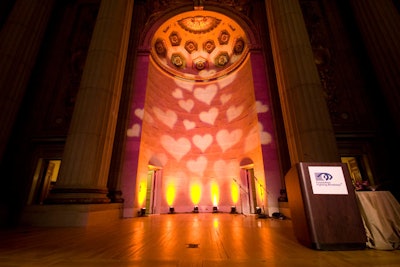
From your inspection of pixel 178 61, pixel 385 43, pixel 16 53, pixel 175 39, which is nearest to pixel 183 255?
pixel 16 53

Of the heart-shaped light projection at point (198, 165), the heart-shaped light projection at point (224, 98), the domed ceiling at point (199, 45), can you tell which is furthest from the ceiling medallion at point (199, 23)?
the heart-shaped light projection at point (198, 165)

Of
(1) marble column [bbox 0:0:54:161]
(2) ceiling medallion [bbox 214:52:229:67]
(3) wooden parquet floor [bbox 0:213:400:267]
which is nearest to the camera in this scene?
(3) wooden parquet floor [bbox 0:213:400:267]

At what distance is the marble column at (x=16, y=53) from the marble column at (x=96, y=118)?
247 centimetres

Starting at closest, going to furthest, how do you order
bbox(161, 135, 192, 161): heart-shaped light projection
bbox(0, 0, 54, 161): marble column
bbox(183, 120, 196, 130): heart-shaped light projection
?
bbox(0, 0, 54, 161): marble column → bbox(161, 135, 192, 161): heart-shaped light projection → bbox(183, 120, 196, 130): heart-shaped light projection

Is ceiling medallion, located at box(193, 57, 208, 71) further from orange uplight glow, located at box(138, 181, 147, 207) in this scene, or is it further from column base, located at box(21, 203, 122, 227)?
column base, located at box(21, 203, 122, 227)

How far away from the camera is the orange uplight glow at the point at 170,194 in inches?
394

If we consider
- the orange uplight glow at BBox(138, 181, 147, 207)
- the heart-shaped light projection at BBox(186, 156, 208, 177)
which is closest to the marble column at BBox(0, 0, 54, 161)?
the orange uplight glow at BBox(138, 181, 147, 207)

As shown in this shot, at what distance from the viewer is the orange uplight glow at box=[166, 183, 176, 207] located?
1000cm

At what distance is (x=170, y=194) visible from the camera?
10.1 m

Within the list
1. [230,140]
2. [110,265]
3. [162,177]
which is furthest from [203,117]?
[110,265]

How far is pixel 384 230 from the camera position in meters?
2.32

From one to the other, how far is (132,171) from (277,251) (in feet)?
21.4

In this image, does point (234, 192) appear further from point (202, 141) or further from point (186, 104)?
point (186, 104)

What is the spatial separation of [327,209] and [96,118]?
540 centimetres
